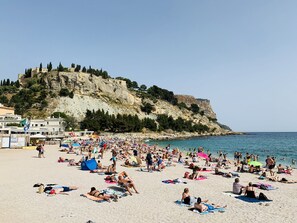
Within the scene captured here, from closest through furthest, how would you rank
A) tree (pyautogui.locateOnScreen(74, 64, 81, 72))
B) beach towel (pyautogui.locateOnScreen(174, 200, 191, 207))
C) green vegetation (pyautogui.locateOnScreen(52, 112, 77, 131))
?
beach towel (pyautogui.locateOnScreen(174, 200, 191, 207))
green vegetation (pyautogui.locateOnScreen(52, 112, 77, 131))
tree (pyautogui.locateOnScreen(74, 64, 81, 72))

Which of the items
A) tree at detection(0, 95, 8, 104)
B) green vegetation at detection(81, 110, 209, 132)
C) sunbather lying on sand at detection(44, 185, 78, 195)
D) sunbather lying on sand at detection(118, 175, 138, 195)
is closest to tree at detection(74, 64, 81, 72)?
tree at detection(0, 95, 8, 104)

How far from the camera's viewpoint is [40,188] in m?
12.4

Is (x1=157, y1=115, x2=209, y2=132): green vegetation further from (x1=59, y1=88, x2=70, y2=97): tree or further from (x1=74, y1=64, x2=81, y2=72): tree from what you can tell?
(x1=74, y1=64, x2=81, y2=72): tree

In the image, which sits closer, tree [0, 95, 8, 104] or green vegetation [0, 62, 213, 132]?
green vegetation [0, 62, 213, 132]

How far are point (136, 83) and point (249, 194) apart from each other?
512ft

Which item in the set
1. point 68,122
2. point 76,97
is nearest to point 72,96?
point 76,97

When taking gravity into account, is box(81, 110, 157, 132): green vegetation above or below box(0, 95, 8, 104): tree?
below

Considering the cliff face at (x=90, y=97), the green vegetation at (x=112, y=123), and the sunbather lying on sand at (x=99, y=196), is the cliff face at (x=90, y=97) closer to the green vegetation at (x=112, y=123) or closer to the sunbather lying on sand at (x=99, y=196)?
the green vegetation at (x=112, y=123)

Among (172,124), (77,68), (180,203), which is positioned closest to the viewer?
(180,203)

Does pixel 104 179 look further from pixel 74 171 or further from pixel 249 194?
pixel 249 194

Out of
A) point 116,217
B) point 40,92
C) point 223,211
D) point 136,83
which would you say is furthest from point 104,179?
point 136,83

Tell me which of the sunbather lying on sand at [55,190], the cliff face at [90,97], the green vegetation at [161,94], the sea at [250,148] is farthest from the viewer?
the green vegetation at [161,94]

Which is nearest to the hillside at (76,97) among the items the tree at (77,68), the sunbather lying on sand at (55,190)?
the tree at (77,68)

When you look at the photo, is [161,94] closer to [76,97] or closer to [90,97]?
[90,97]
